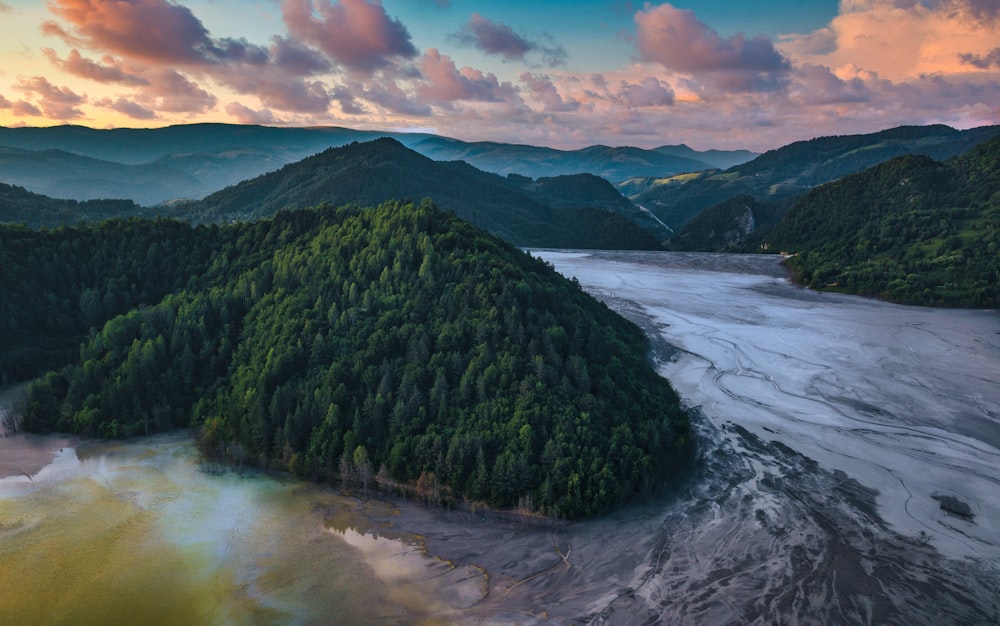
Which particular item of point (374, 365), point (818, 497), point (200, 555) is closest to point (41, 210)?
point (374, 365)

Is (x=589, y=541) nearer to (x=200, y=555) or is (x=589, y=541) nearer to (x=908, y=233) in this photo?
(x=200, y=555)

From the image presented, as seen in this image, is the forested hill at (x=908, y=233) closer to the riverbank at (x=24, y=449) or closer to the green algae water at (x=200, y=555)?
the green algae water at (x=200, y=555)

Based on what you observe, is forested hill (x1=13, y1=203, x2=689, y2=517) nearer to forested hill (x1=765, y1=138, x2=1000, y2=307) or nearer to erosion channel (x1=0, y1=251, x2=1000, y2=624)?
erosion channel (x1=0, y1=251, x2=1000, y2=624)

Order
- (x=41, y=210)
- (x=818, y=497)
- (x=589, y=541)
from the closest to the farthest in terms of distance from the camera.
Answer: (x=589, y=541) < (x=818, y=497) < (x=41, y=210)

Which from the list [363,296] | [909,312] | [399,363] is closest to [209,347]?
[363,296]

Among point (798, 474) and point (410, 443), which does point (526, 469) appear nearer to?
point (410, 443)

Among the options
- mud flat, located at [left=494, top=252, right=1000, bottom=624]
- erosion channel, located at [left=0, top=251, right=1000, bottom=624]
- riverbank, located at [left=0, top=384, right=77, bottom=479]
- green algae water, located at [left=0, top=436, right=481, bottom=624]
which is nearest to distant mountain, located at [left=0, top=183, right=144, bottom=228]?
riverbank, located at [left=0, top=384, right=77, bottom=479]

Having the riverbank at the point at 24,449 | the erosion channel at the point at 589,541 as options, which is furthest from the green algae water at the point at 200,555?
the riverbank at the point at 24,449
